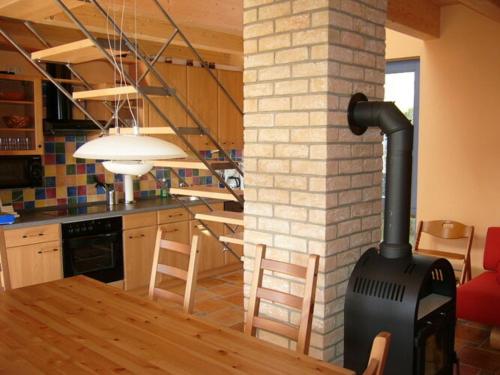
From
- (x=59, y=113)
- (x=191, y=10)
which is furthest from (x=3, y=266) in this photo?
(x=191, y=10)

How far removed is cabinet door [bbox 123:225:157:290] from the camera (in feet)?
14.9

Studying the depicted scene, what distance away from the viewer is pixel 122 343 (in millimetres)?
1894

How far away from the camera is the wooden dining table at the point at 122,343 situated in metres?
1.69

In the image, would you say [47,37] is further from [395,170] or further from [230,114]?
[395,170]

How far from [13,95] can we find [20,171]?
2.04 ft

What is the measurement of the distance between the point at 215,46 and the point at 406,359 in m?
3.55

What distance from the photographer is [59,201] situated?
4.70 meters

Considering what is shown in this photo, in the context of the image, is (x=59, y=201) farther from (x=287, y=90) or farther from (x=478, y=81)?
(x=478, y=81)

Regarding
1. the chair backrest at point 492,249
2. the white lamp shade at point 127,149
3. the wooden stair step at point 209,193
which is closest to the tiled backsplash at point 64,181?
the wooden stair step at point 209,193

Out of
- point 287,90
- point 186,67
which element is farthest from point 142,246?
point 287,90

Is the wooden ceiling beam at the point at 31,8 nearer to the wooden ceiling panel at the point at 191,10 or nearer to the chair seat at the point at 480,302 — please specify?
the wooden ceiling panel at the point at 191,10

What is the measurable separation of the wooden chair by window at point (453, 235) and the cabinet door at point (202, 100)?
238 centimetres

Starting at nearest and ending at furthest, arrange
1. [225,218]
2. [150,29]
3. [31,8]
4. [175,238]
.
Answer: [31,8]
[225,218]
[150,29]
[175,238]

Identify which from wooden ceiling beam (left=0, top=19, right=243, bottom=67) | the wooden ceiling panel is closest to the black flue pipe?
the wooden ceiling panel
